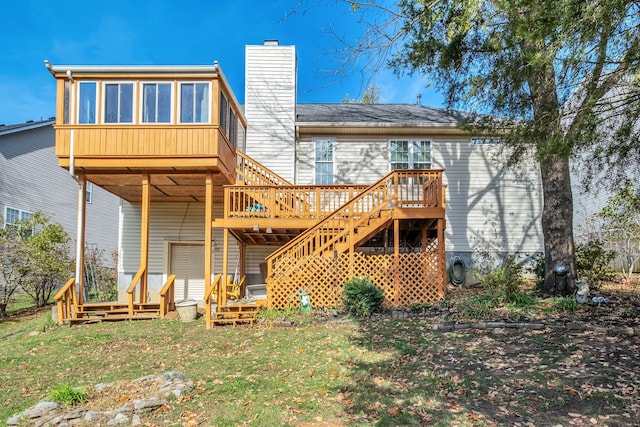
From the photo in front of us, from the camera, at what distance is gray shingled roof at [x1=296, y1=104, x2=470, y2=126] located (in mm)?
13289

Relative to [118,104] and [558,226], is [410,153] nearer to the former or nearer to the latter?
[558,226]

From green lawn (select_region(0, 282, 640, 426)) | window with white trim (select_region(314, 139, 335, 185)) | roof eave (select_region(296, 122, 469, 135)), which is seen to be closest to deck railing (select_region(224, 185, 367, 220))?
green lawn (select_region(0, 282, 640, 426))

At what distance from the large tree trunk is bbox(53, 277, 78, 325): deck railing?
1071 centimetres

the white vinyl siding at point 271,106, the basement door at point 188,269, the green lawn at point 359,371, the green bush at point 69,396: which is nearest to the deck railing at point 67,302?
the green lawn at point 359,371

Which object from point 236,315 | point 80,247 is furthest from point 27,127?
point 236,315

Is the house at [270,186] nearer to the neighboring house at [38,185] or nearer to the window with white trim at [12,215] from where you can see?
the window with white trim at [12,215]

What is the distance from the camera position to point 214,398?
15.5 feet

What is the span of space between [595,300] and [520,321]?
6.15 feet

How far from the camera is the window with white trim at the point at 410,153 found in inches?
521

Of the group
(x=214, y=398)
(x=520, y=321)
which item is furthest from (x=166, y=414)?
(x=520, y=321)

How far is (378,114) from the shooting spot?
14.5 meters

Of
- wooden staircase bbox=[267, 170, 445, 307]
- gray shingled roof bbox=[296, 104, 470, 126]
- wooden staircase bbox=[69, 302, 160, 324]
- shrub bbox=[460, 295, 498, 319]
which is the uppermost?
gray shingled roof bbox=[296, 104, 470, 126]

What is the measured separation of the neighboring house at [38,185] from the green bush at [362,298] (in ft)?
43.3

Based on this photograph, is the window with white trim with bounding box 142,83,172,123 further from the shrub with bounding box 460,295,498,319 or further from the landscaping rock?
the shrub with bounding box 460,295,498,319
